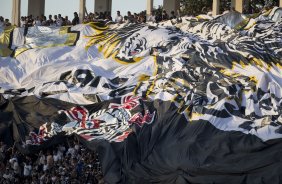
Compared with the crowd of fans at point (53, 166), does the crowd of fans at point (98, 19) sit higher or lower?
higher

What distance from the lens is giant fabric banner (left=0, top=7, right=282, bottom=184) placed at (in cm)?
2427

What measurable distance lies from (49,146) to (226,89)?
21.5 ft

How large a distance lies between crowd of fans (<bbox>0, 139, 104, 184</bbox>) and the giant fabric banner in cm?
38

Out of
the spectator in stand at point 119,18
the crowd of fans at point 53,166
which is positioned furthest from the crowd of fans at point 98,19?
the crowd of fans at point 53,166

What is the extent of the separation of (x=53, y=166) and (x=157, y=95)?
429cm

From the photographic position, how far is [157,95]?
27.3 meters

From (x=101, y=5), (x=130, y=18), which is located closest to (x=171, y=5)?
(x=101, y=5)

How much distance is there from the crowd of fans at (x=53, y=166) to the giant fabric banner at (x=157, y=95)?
1.24ft

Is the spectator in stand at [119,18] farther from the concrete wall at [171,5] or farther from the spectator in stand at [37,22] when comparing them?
the concrete wall at [171,5]

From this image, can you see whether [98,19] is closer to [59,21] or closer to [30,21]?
[59,21]

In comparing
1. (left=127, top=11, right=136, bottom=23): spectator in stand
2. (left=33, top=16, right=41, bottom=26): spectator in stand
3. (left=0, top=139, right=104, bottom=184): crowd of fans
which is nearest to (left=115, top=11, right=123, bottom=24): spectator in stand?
(left=127, top=11, right=136, bottom=23): spectator in stand

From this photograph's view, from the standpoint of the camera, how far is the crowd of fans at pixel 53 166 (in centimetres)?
2598

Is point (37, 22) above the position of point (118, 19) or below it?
below

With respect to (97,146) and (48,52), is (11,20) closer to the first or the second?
(48,52)
